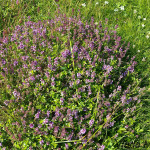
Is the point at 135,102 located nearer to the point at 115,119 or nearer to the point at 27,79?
the point at 115,119

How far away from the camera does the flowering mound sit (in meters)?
2.23

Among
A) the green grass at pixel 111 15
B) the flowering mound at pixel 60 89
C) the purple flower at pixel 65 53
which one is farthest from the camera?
the green grass at pixel 111 15

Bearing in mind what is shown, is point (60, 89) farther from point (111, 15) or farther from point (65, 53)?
point (111, 15)

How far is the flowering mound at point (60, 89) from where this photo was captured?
7.30 feet

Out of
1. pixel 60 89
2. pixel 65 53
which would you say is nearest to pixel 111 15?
pixel 65 53

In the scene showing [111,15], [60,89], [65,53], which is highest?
[111,15]

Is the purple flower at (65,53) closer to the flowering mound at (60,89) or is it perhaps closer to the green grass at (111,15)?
the flowering mound at (60,89)

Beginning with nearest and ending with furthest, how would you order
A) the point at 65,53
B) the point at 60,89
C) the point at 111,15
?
the point at 60,89
the point at 65,53
the point at 111,15

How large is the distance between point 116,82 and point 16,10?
2582 millimetres

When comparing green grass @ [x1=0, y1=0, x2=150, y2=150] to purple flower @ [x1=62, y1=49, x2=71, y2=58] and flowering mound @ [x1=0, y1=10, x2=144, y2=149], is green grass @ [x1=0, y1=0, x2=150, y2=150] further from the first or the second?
purple flower @ [x1=62, y1=49, x2=71, y2=58]

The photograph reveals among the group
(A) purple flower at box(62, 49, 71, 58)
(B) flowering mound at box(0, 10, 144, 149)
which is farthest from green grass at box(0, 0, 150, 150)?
(A) purple flower at box(62, 49, 71, 58)

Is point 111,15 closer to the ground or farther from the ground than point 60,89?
farther from the ground

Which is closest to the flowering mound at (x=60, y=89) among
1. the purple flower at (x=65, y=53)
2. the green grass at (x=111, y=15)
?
the purple flower at (x=65, y=53)

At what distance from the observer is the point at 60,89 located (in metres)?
2.52
